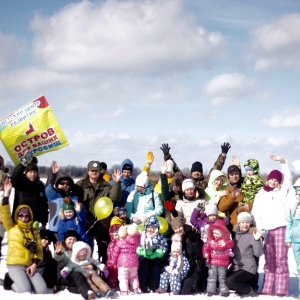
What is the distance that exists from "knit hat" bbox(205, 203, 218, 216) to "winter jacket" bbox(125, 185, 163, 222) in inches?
32.0

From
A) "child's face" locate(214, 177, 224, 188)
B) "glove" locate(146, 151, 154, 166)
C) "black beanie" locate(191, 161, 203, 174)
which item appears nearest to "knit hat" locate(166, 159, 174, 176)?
"black beanie" locate(191, 161, 203, 174)

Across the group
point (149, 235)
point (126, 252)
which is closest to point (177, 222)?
point (149, 235)

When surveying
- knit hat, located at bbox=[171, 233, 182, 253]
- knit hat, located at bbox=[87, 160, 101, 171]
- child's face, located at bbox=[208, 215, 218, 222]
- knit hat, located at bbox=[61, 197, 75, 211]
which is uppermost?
knit hat, located at bbox=[87, 160, 101, 171]

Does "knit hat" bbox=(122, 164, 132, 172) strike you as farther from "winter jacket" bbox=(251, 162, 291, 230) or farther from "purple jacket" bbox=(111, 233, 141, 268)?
"winter jacket" bbox=(251, 162, 291, 230)

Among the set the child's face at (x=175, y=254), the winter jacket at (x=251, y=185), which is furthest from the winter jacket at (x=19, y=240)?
the winter jacket at (x=251, y=185)

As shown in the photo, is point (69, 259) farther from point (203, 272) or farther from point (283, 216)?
point (283, 216)

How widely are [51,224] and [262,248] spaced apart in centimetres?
343

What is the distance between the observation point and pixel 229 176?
9.09 metres

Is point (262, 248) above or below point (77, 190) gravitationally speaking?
below

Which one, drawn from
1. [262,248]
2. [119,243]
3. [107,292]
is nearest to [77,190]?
[119,243]

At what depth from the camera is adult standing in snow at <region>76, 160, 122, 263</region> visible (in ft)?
28.2

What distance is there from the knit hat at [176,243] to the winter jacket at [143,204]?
0.62 meters

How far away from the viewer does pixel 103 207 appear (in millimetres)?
8336

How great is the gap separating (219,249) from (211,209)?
65 centimetres
